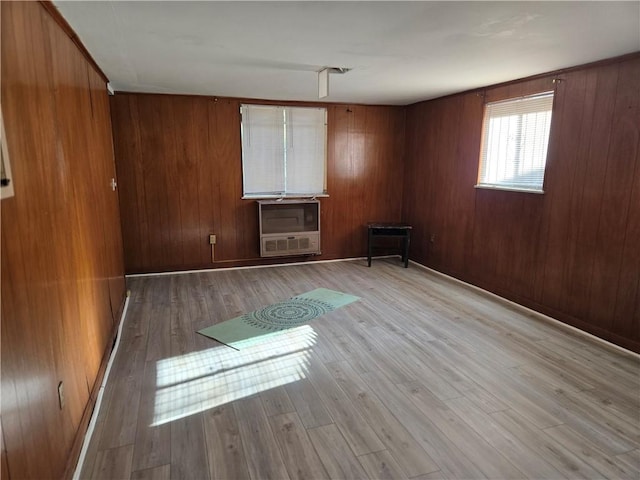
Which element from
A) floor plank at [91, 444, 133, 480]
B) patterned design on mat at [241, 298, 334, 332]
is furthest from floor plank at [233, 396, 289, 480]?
patterned design on mat at [241, 298, 334, 332]

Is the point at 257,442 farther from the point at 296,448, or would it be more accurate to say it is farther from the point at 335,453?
the point at 335,453

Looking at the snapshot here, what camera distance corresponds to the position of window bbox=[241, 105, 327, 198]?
5145 millimetres

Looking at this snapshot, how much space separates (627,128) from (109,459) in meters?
3.96

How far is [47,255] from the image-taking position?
1689mm

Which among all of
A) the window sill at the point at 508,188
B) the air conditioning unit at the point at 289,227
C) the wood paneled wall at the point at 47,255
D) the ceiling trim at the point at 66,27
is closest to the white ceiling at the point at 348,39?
the ceiling trim at the point at 66,27

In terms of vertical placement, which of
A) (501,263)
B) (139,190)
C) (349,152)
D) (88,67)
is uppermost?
(88,67)

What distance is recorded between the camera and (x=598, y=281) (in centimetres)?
322

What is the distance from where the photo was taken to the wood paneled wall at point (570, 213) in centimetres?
300

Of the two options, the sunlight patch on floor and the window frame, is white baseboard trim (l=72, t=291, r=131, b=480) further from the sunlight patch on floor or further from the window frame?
the window frame

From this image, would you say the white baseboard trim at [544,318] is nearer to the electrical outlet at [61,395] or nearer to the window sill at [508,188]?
the window sill at [508,188]

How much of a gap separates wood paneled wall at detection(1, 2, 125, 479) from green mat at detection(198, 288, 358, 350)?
92cm

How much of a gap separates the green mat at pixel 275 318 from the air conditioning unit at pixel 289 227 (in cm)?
106

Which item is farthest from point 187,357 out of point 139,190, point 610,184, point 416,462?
point 610,184

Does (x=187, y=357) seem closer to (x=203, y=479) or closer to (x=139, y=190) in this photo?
(x=203, y=479)
